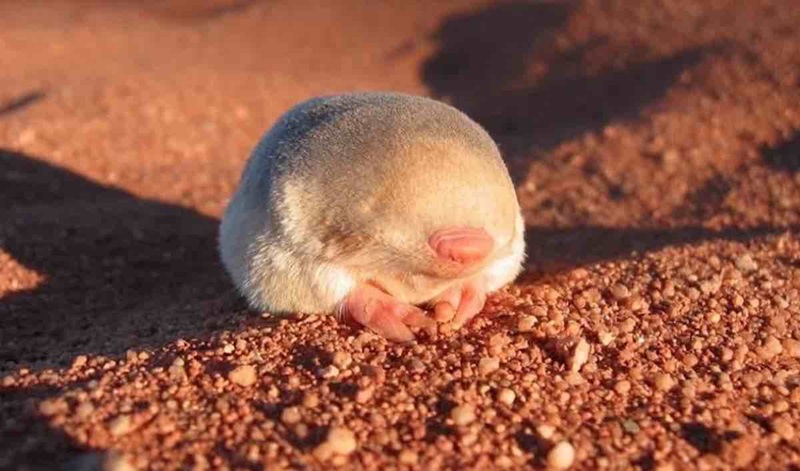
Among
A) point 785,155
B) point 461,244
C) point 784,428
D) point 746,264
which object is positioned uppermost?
point 461,244

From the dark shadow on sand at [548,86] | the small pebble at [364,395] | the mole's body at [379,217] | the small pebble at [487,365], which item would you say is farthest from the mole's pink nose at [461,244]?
the dark shadow on sand at [548,86]

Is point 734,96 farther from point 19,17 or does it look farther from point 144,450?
point 19,17

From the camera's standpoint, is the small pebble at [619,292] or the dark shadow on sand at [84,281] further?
the small pebble at [619,292]

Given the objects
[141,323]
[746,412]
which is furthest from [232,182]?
[746,412]

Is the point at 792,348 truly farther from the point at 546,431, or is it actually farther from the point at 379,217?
the point at 379,217

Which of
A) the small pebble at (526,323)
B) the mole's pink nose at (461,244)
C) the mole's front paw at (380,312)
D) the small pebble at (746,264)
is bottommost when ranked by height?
the small pebble at (746,264)

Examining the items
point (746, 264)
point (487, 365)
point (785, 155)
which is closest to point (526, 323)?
point (487, 365)

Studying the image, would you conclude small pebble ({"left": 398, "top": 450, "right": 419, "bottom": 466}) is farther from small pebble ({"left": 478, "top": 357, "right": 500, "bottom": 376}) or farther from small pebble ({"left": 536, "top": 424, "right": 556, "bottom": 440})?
small pebble ({"left": 478, "top": 357, "right": 500, "bottom": 376})

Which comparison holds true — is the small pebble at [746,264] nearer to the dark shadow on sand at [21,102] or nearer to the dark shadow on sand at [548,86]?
the dark shadow on sand at [548,86]
